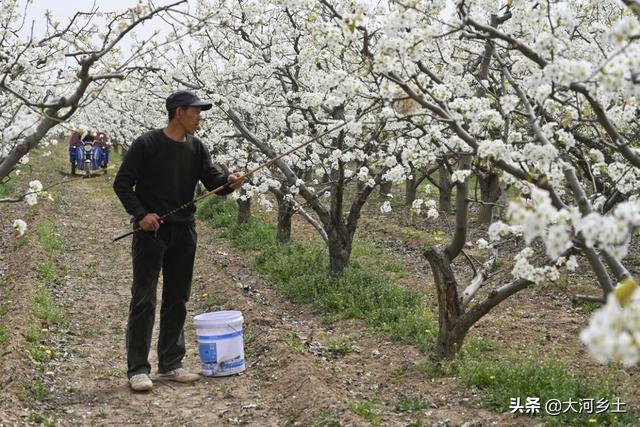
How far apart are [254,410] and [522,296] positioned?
5.53 m

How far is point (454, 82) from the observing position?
5.26 meters

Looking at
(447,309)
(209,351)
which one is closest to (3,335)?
(209,351)

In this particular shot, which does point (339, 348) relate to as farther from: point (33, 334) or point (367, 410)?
point (33, 334)

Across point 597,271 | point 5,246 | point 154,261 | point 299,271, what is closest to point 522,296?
point 299,271

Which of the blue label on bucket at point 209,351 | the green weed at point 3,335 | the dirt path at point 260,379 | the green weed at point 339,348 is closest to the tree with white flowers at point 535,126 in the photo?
the dirt path at point 260,379

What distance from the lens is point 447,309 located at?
659cm

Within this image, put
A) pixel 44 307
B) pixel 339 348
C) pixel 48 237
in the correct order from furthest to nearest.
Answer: pixel 48 237, pixel 44 307, pixel 339 348

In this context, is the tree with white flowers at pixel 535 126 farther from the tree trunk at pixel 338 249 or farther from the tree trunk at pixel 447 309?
the tree trunk at pixel 338 249

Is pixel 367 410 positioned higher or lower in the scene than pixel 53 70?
lower

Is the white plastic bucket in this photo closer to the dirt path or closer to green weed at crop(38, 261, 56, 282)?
the dirt path

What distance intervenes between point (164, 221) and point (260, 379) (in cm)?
169

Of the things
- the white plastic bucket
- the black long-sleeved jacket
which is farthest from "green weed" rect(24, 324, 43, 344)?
the black long-sleeved jacket

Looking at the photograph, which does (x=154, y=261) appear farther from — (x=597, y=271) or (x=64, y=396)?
(x=597, y=271)

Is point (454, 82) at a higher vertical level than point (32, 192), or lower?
higher
